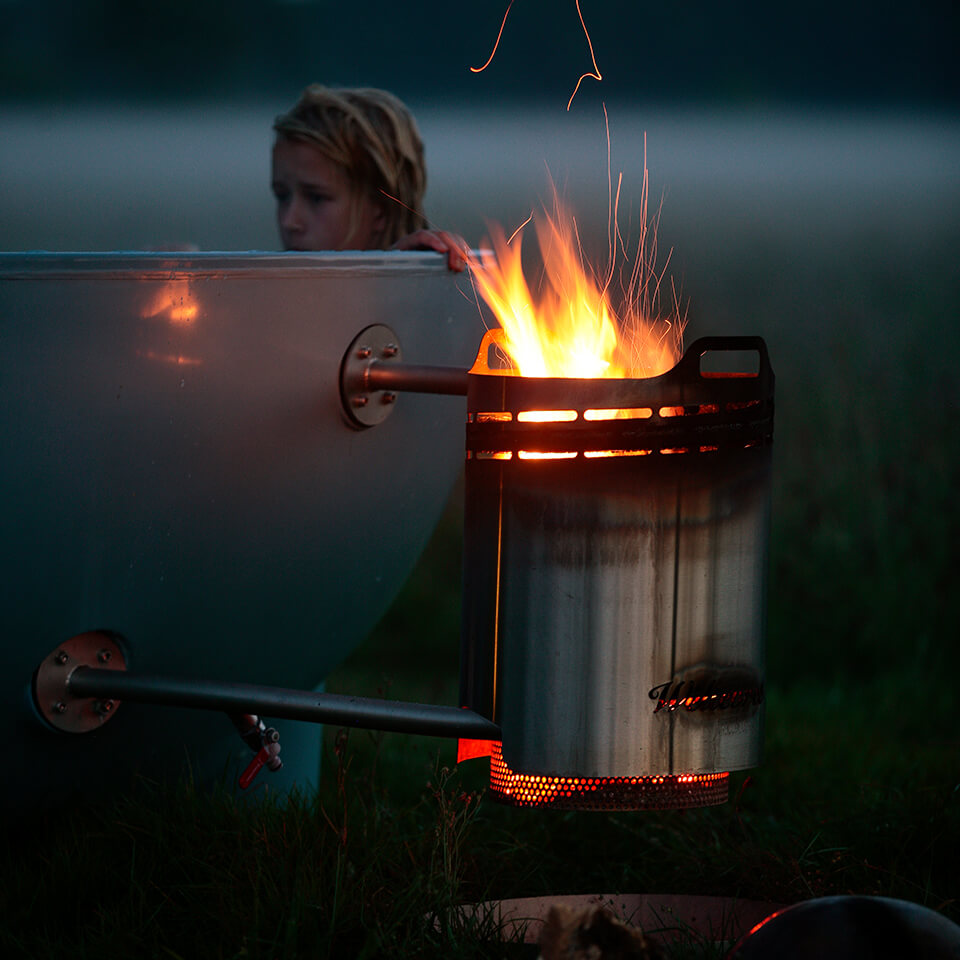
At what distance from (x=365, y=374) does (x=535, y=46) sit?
7.52 feet

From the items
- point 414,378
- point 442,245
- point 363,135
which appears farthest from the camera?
point 363,135

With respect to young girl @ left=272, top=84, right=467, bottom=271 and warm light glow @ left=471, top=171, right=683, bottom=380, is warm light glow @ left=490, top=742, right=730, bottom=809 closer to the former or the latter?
warm light glow @ left=471, top=171, right=683, bottom=380

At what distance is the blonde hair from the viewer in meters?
2.28

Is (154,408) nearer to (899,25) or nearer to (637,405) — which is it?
(637,405)

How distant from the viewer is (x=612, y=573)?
3.96 feet

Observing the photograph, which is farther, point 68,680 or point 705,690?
point 68,680

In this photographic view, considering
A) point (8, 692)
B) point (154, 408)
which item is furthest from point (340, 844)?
point (154, 408)

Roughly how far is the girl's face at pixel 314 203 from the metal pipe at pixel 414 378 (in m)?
0.72

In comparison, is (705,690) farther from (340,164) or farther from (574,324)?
(340,164)

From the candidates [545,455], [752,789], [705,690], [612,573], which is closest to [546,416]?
[545,455]

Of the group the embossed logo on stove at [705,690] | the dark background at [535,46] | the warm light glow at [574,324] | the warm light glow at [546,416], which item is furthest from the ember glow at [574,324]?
the dark background at [535,46]

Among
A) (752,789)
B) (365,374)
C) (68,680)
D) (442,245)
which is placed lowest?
(752,789)

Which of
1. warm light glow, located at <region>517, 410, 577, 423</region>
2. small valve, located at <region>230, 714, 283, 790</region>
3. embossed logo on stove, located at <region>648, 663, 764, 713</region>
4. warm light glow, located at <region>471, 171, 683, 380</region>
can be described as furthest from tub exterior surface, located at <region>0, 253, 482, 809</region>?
embossed logo on stove, located at <region>648, 663, 764, 713</region>

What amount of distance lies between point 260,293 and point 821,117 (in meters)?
3.09
